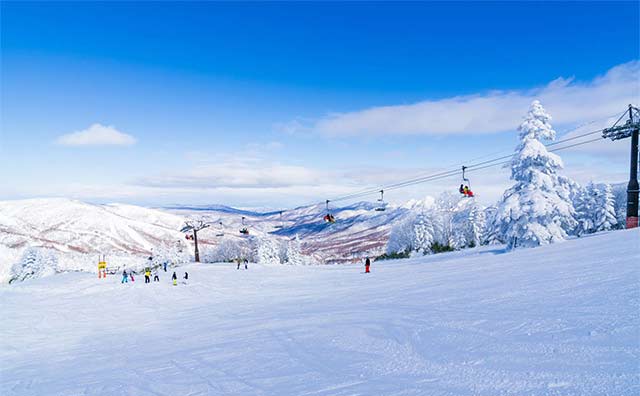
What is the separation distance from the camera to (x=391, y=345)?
6781 mm

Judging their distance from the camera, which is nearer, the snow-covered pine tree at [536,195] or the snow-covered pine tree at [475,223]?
the snow-covered pine tree at [536,195]

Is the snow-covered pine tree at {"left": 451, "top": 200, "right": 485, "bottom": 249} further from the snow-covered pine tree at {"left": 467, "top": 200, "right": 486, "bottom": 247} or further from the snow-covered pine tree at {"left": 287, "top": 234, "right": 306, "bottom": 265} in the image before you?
the snow-covered pine tree at {"left": 287, "top": 234, "right": 306, "bottom": 265}

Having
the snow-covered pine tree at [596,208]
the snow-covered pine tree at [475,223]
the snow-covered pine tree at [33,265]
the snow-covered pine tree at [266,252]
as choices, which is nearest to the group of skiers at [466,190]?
the snow-covered pine tree at [596,208]

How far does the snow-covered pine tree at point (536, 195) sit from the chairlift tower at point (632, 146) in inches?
121

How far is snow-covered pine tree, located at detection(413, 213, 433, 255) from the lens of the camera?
56969mm

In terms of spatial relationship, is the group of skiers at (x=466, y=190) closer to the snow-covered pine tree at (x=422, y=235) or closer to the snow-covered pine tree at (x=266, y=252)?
the snow-covered pine tree at (x=422, y=235)

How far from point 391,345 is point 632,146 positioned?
24.6 metres

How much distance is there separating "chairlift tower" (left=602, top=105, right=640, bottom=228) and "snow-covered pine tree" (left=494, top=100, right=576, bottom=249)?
10.1ft

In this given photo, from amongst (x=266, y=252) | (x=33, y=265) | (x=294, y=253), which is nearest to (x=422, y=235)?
(x=294, y=253)

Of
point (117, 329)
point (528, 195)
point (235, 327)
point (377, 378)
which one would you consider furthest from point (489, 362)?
point (528, 195)

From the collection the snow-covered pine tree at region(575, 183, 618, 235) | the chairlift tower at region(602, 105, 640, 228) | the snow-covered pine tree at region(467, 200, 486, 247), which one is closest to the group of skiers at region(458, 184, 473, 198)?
the chairlift tower at region(602, 105, 640, 228)

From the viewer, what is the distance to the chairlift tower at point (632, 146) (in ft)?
72.5

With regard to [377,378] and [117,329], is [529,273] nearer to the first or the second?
[377,378]

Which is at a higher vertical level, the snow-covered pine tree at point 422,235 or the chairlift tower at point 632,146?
the chairlift tower at point 632,146
